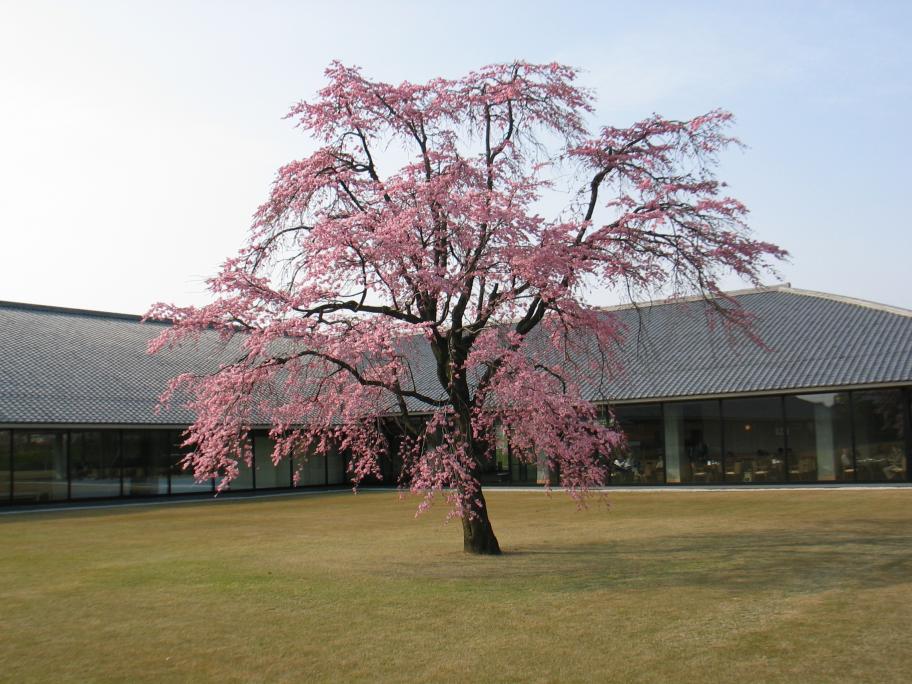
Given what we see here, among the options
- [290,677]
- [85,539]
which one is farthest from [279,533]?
[290,677]

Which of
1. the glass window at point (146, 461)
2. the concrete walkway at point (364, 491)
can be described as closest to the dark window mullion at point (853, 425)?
the concrete walkway at point (364, 491)

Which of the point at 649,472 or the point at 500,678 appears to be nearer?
the point at 500,678

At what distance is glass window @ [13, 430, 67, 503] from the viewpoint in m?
24.4

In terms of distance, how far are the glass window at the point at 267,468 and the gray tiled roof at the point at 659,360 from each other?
11.1ft

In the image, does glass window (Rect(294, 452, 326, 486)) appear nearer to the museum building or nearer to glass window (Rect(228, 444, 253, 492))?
glass window (Rect(228, 444, 253, 492))

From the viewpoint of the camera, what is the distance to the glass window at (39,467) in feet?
80.0

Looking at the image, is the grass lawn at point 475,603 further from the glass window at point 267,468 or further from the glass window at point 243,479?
the glass window at point 267,468

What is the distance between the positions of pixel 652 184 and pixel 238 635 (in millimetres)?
8740

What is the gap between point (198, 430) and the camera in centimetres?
1352

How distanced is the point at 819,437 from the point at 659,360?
5.38 metres

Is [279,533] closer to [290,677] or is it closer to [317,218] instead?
[317,218]

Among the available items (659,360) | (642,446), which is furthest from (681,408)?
(659,360)

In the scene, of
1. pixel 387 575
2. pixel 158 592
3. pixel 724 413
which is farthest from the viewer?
pixel 724 413

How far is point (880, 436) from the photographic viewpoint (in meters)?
23.2
